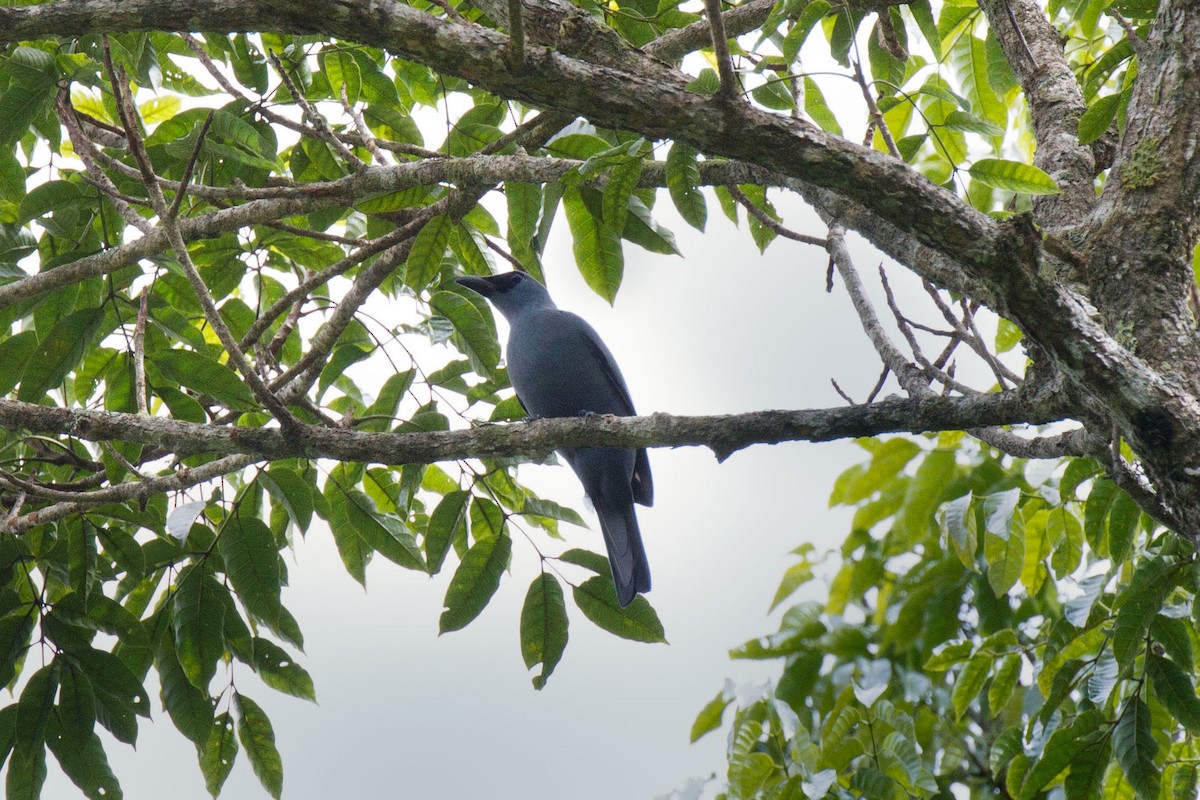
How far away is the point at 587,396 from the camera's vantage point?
14.9 feet

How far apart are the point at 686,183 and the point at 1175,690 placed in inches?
62.4

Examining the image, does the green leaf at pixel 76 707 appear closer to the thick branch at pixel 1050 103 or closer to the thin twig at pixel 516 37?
the thin twig at pixel 516 37

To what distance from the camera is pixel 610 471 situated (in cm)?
425

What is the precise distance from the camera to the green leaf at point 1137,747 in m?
2.20

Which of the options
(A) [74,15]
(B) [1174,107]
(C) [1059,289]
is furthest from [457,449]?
(B) [1174,107]

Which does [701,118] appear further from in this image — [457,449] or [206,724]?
[206,724]

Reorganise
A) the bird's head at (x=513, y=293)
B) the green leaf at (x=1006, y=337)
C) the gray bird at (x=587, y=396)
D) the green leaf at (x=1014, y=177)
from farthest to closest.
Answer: the bird's head at (x=513, y=293) < the gray bird at (x=587, y=396) < the green leaf at (x=1006, y=337) < the green leaf at (x=1014, y=177)

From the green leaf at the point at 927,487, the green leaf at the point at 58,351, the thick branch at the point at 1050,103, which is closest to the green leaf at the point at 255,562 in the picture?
the green leaf at the point at 58,351

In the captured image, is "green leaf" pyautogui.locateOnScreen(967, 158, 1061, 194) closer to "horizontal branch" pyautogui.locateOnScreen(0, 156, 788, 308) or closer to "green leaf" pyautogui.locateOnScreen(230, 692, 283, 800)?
"horizontal branch" pyautogui.locateOnScreen(0, 156, 788, 308)

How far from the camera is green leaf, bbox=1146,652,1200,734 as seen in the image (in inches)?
87.8

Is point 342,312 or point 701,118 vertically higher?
point 342,312

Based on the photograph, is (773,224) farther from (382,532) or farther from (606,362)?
(606,362)

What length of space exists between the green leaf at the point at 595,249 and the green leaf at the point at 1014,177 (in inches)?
44.4

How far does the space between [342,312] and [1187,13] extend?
2484 millimetres
